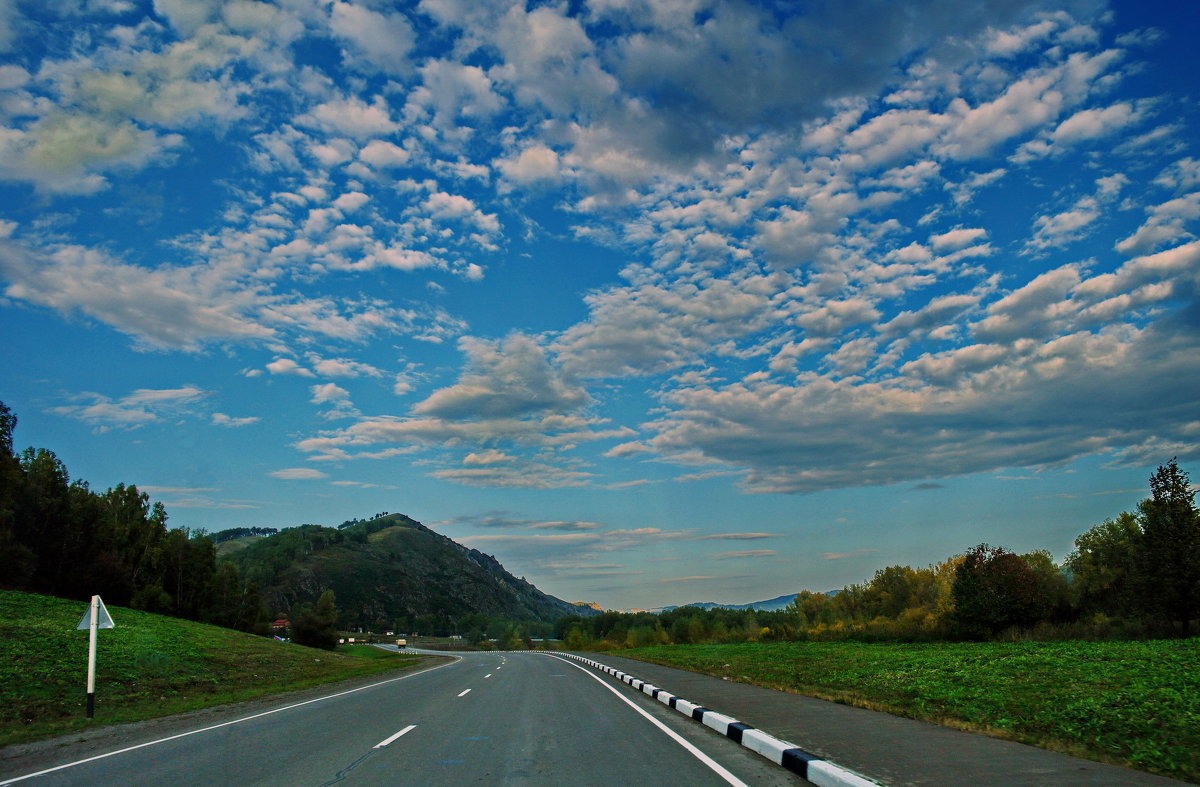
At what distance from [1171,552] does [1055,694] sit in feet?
98.0

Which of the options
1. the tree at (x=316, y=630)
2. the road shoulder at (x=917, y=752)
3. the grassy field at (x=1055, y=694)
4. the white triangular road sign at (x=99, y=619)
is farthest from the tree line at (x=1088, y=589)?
the tree at (x=316, y=630)

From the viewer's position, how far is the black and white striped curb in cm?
688

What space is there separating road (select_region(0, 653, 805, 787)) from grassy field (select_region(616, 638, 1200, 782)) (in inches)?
151

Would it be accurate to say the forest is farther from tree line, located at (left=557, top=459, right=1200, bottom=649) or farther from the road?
the road

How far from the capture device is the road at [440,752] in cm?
767

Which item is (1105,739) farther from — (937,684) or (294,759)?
(294,759)

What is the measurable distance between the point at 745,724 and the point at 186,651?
26.8m

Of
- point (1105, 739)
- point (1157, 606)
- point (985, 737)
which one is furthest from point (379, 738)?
point (1157, 606)

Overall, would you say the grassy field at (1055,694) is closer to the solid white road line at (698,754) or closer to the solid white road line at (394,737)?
the solid white road line at (698,754)

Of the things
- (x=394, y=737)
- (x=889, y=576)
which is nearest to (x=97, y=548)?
(x=394, y=737)

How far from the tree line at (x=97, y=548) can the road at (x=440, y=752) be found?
167 ft

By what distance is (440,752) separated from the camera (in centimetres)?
931

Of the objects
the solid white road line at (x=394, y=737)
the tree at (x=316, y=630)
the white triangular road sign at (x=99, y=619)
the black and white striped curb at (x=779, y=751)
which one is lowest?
the tree at (x=316, y=630)

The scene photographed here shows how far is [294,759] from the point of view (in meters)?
8.91
